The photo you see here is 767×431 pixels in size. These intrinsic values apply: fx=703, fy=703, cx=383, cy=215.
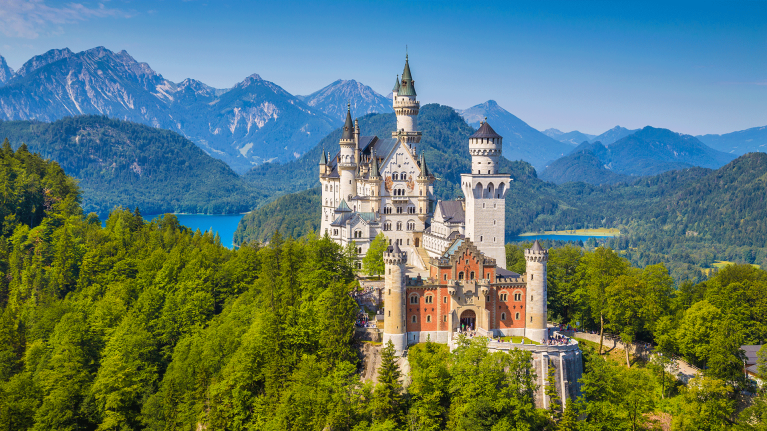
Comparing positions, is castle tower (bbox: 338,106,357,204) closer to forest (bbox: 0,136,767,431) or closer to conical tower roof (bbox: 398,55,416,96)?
conical tower roof (bbox: 398,55,416,96)

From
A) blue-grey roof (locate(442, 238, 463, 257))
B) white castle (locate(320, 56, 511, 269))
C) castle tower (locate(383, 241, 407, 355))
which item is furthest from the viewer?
white castle (locate(320, 56, 511, 269))

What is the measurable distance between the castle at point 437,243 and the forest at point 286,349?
2.73 meters

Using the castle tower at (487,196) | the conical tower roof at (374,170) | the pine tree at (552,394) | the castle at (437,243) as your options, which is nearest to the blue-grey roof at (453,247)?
the castle at (437,243)

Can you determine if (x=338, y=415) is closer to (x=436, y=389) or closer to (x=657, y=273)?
(x=436, y=389)

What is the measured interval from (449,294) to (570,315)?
20466mm

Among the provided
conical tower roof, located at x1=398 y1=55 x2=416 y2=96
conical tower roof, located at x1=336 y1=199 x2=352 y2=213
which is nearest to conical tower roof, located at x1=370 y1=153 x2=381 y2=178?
conical tower roof, located at x1=336 y1=199 x2=352 y2=213

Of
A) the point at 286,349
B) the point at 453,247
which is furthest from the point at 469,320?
the point at 286,349

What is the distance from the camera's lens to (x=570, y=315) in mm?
79812

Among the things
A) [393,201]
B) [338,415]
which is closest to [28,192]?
[393,201]

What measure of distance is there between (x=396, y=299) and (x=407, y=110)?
40.1 m

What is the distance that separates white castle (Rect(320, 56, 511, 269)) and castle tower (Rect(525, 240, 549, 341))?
13.9 metres

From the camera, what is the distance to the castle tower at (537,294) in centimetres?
6569

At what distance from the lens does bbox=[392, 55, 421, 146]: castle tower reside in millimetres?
96938

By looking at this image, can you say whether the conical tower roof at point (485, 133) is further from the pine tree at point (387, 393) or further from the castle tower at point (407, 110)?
the pine tree at point (387, 393)
